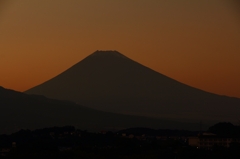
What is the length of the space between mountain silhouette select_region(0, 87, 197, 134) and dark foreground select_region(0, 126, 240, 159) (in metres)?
13.4

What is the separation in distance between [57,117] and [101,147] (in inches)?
1491

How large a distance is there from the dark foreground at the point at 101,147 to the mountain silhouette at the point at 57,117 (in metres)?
13.4

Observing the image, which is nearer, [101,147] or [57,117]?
[101,147]

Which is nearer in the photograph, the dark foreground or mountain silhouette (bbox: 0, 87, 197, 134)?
the dark foreground

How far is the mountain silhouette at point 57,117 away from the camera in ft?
275

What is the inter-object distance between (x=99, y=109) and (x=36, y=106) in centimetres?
649

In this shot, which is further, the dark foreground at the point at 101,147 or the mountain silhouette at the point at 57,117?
the mountain silhouette at the point at 57,117

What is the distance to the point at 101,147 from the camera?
5100cm

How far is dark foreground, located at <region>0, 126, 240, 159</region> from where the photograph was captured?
131 feet

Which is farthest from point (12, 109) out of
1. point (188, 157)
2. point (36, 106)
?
point (188, 157)

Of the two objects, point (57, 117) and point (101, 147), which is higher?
point (57, 117)

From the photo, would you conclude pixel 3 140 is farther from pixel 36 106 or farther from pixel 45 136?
pixel 36 106

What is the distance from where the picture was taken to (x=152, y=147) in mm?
50500

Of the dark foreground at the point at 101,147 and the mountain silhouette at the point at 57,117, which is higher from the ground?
the mountain silhouette at the point at 57,117
